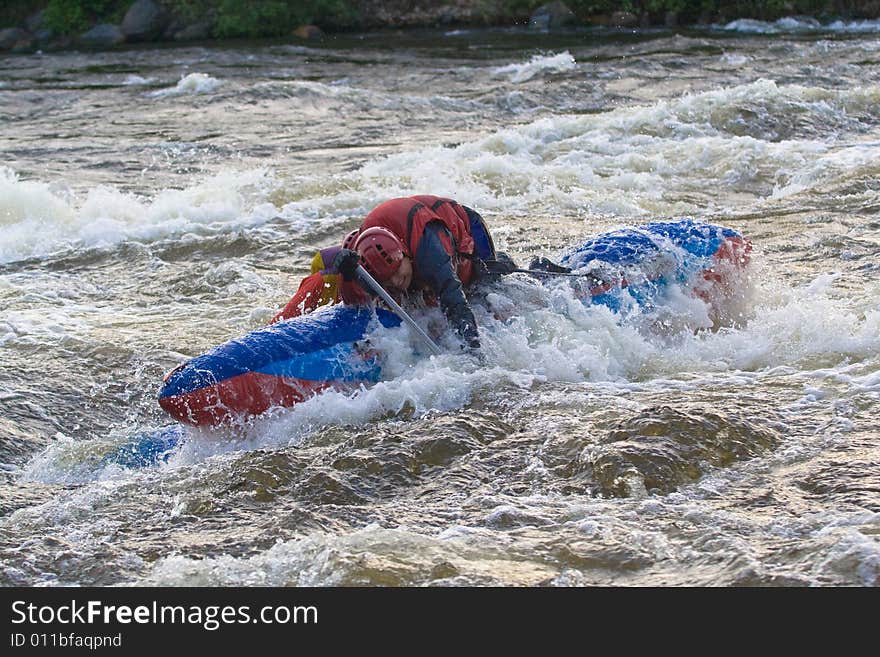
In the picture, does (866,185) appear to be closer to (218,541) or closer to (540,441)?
(540,441)

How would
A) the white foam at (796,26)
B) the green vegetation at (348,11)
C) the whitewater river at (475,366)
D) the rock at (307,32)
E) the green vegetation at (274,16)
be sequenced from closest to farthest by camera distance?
the whitewater river at (475,366) → the white foam at (796,26) → the green vegetation at (348,11) → the rock at (307,32) → the green vegetation at (274,16)

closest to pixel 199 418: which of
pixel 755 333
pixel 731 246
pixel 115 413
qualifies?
pixel 115 413

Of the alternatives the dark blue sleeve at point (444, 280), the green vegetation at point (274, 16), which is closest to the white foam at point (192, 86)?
the green vegetation at point (274, 16)

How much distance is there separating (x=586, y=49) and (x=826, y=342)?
13.5 metres

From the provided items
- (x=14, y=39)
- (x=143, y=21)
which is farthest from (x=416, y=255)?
(x=14, y=39)

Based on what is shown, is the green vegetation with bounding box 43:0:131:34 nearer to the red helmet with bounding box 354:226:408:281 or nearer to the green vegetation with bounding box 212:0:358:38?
the green vegetation with bounding box 212:0:358:38

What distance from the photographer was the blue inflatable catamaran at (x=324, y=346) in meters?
5.16

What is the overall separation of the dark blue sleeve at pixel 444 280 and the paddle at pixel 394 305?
5.8 inches

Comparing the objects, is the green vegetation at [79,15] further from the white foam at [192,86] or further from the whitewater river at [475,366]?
the whitewater river at [475,366]

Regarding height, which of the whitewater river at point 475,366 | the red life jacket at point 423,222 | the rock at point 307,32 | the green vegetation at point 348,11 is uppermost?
the green vegetation at point 348,11

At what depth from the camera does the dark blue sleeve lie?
5.51 meters

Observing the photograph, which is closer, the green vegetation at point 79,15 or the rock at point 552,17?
the rock at point 552,17

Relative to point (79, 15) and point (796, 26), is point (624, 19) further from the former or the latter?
point (79, 15)

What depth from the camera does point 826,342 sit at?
589 centimetres
